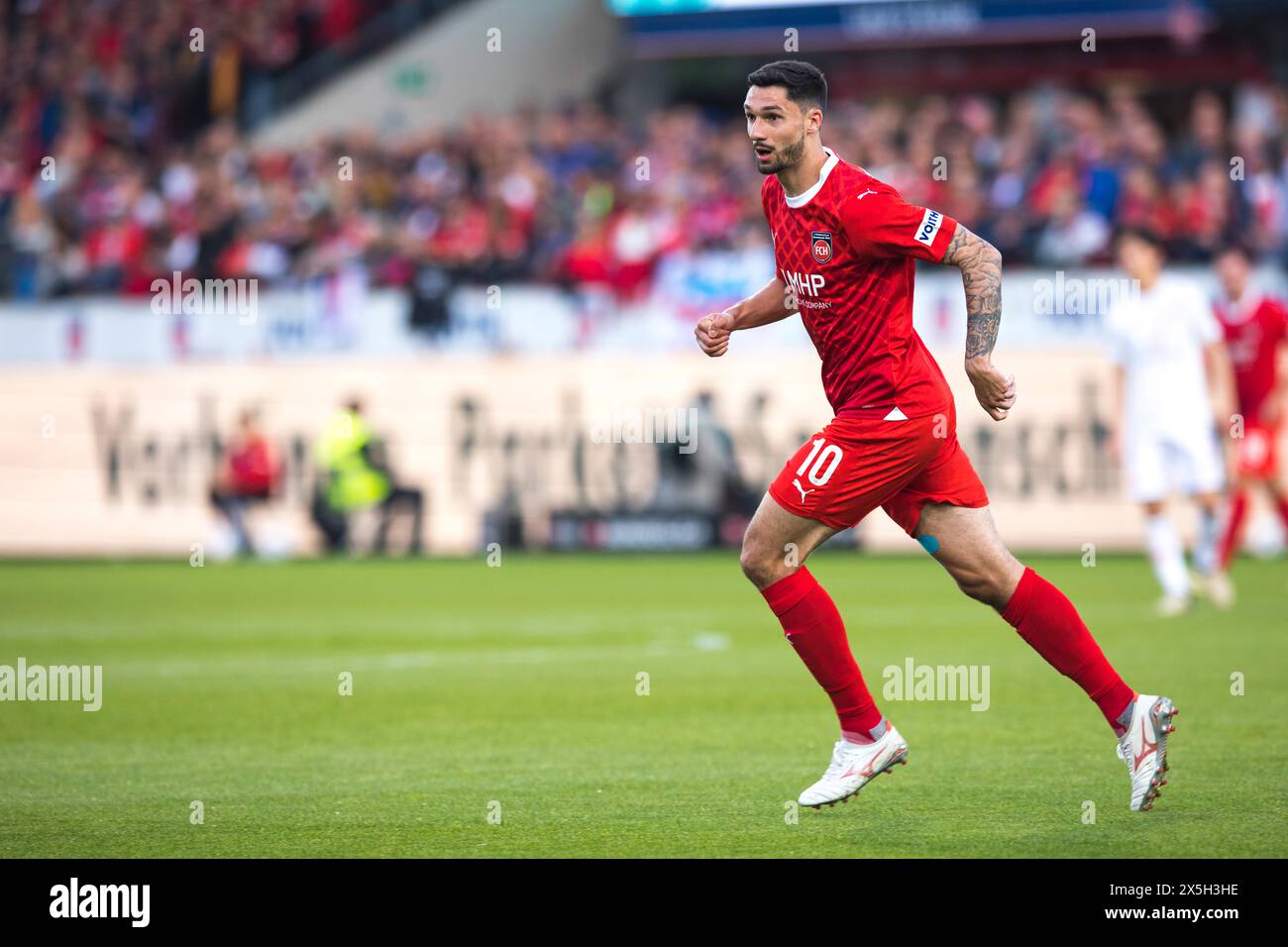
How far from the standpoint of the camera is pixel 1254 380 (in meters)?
15.8

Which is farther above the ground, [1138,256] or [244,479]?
[1138,256]

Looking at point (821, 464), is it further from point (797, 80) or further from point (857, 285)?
point (797, 80)

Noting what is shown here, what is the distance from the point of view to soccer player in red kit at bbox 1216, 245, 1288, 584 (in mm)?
15477

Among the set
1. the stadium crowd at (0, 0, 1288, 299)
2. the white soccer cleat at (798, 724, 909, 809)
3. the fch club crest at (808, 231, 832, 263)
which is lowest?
the white soccer cleat at (798, 724, 909, 809)

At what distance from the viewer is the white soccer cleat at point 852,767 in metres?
6.49

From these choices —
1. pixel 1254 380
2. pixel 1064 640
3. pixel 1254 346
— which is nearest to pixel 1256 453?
pixel 1254 380

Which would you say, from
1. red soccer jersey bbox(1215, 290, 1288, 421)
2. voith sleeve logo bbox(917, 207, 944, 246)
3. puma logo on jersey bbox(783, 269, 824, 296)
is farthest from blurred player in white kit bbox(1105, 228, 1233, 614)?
voith sleeve logo bbox(917, 207, 944, 246)

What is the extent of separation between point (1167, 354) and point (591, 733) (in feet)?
23.5

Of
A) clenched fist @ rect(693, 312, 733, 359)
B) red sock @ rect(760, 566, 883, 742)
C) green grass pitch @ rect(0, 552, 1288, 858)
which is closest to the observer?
green grass pitch @ rect(0, 552, 1288, 858)

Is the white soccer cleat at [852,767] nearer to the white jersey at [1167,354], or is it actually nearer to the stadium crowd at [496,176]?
the white jersey at [1167,354]

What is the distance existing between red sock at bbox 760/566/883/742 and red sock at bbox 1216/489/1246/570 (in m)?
8.97

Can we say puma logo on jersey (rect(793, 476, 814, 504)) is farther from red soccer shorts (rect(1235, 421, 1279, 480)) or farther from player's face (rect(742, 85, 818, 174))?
red soccer shorts (rect(1235, 421, 1279, 480))

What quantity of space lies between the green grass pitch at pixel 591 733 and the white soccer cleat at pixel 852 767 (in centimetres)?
11

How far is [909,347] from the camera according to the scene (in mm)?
6621
